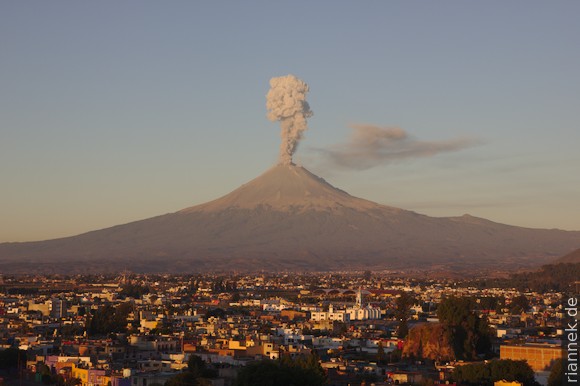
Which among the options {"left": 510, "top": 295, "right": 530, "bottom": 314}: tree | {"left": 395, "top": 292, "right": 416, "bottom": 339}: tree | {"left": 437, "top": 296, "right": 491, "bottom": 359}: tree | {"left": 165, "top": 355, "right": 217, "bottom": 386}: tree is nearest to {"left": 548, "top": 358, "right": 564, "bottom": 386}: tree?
{"left": 165, "top": 355, "right": 217, "bottom": 386}: tree

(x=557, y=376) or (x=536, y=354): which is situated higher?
(x=536, y=354)

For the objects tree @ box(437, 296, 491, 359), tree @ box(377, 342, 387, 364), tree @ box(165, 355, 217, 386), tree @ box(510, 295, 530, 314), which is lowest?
tree @ box(165, 355, 217, 386)

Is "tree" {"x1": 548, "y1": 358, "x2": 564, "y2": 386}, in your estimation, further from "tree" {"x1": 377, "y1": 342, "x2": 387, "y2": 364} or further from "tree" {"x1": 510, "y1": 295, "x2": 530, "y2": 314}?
"tree" {"x1": 510, "y1": 295, "x2": 530, "y2": 314}

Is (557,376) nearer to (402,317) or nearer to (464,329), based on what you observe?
(464,329)

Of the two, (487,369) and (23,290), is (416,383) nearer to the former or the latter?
(487,369)

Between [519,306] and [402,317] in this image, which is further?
[519,306]

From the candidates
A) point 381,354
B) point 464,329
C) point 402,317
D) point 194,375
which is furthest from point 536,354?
point 402,317

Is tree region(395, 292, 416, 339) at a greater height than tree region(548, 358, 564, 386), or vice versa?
tree region(395, 292, 416, 339)

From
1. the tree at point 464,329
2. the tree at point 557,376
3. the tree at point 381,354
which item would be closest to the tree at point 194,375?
the tree at point 381,354

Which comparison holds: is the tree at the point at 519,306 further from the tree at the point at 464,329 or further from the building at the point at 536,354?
the building at the point at 536,354

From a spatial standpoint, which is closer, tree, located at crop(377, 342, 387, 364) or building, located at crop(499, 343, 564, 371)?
building, located at crop(499, 343, 564, 371)

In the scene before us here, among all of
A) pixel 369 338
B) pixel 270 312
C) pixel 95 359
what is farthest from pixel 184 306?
pixel 95 359

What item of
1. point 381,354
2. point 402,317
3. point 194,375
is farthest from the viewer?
point 402,317
